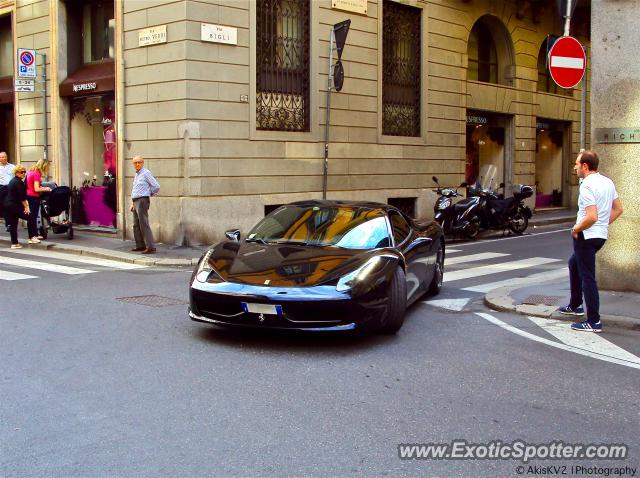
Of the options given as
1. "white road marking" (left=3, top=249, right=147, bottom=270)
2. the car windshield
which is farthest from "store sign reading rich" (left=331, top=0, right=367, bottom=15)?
the car windshield

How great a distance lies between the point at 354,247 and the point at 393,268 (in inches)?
20.4

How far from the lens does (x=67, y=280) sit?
10344 mm

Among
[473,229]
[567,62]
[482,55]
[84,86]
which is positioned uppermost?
[482,55]

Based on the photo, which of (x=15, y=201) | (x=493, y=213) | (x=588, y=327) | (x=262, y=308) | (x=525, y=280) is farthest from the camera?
(x=493, y=213)

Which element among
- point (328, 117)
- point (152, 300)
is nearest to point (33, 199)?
point (328, 117)

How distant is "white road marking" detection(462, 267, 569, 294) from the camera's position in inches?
396

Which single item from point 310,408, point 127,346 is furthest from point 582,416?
point 127,346

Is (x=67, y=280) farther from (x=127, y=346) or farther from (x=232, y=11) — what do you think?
(x=232, y=11)

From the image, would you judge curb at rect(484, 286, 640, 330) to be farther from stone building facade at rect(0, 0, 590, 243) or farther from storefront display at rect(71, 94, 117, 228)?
storefront display at rect(71, 94, 117, 228)

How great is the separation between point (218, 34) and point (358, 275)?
9.56 meters

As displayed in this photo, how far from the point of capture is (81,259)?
13156mm

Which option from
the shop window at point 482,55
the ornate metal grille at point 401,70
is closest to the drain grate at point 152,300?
the ornate metal grille at point 401,70

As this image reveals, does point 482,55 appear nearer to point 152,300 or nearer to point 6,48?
point 6,48

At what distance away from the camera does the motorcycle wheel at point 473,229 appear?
1661cm
